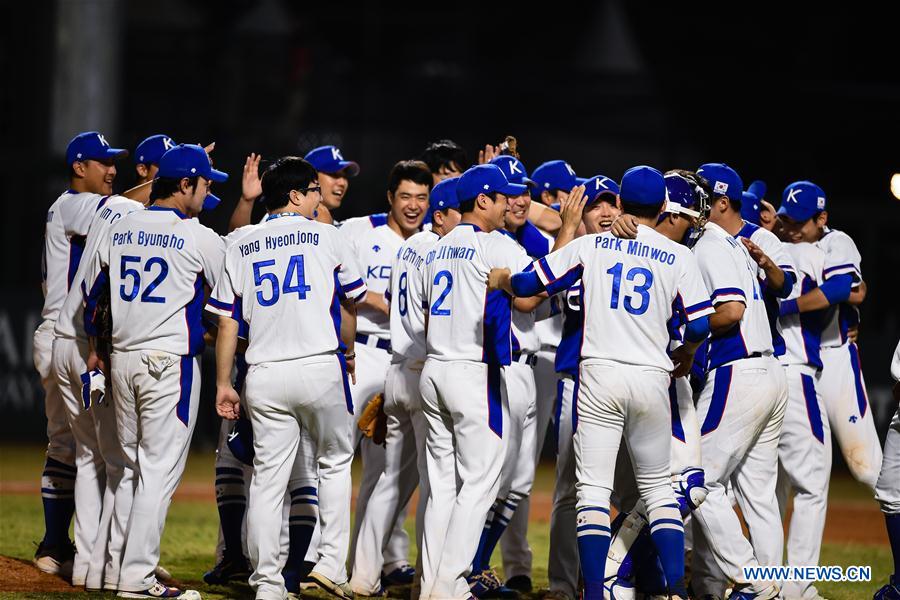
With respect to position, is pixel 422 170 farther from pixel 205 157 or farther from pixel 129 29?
pixel 129 29

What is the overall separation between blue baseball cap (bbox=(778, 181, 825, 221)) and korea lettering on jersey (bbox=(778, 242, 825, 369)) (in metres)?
0.21

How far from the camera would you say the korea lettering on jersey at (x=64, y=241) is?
6704 millimetres

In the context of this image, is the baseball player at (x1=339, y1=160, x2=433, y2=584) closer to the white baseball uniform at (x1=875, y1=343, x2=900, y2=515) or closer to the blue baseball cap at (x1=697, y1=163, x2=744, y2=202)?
the blue baseball cap at (x1=697, y1=163, x2=744, y2=202)

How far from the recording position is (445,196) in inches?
258

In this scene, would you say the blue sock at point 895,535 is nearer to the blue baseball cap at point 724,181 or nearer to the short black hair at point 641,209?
the blue baseball cap at point 724,181

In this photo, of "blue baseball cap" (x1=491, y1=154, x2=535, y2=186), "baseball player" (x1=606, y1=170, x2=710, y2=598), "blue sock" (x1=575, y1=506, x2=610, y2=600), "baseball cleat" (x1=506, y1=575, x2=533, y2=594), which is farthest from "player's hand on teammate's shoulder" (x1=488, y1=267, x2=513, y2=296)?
"baseball cleat" (x1=506, y1=575, x2=533, y2=594)

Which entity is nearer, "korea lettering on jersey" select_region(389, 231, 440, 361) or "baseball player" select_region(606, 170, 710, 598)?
"baseball player" select_region(606, 170, 710, 598)

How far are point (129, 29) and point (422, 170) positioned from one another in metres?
12.0

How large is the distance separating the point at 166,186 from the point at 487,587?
8.90 ft

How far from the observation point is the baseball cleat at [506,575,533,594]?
6812 mm

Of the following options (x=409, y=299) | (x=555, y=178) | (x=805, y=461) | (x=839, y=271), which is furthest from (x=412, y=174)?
(x=805, y=461)

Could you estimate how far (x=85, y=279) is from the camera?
6.20 meters

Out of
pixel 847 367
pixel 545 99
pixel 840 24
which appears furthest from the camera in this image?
pixel 840 24

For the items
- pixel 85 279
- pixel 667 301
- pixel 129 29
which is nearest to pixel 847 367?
pixel 667 301
